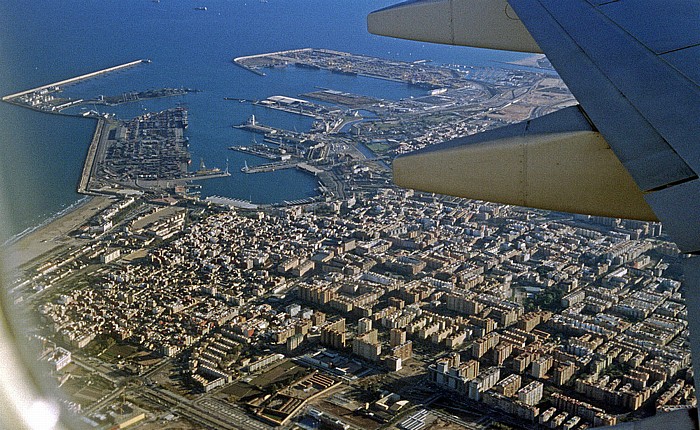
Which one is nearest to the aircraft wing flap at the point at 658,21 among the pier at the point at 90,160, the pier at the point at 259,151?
the pier at the point at 90,160

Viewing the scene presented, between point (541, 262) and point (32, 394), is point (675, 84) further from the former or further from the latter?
point (541, 262)

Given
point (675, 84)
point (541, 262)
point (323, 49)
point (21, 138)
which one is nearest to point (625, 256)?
point (541, 262)

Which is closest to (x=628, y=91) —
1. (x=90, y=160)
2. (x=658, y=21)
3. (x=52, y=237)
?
(x=658, y=21)

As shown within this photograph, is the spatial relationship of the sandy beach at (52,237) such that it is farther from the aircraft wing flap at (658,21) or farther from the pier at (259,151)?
the aircraft wing flap at (658,21)

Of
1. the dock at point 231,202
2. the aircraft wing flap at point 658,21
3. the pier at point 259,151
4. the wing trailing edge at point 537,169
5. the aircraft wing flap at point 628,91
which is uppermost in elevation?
the aircraft wing flap at point 658,21

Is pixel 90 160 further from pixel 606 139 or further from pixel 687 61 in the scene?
pixel 606 139
